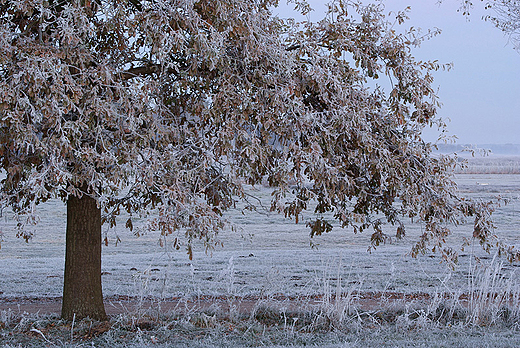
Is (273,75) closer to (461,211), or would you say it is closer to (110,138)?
(110,138)

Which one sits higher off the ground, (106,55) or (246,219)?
(106,55)

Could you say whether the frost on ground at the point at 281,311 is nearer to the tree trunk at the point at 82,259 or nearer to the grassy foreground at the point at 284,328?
the grassy foreground at the point at 284,328

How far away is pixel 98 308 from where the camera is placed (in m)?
7.47

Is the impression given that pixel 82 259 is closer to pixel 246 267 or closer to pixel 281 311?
pixel 281 311

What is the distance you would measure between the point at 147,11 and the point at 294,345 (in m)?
4.12

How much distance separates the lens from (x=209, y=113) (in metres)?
5.73

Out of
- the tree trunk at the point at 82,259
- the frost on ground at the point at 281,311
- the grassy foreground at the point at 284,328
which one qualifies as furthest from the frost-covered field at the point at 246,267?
the tree trunk at the point at 82,259

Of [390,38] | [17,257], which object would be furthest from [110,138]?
[17,257]

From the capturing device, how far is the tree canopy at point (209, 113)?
5.16 meters

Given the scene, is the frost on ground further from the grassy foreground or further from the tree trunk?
the tree trunk

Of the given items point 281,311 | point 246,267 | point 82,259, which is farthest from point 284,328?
point 246,267

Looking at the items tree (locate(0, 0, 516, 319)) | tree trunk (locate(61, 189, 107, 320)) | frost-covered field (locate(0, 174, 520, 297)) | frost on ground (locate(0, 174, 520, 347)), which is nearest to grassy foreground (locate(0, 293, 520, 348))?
frost on ground (locate(0, 174, 520, 347))

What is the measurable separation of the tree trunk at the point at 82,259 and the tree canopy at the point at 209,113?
0.88 meters

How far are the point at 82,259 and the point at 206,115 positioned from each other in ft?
9.67
